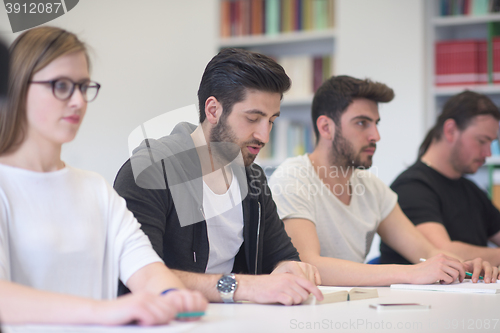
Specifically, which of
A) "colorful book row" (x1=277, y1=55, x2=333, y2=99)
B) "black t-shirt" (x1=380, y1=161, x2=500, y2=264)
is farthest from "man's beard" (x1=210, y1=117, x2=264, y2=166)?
"colorful book row" (x1=277, y1=55, x2=333, y2=99)

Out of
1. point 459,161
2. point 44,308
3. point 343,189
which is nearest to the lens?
point 44,308

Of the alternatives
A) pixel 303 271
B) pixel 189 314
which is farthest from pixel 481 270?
pixel 189 314

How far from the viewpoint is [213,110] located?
1.58 metres

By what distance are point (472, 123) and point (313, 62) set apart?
1.10 m

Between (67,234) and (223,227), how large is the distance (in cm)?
60

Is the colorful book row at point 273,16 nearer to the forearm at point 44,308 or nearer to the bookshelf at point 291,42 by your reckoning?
the bookshelf at point 291,42

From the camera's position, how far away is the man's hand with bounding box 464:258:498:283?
5.10ft

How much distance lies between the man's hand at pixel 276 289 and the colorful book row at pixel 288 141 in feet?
7.08

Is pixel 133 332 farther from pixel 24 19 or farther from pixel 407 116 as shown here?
pixel 407 116

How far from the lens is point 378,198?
2111 mm

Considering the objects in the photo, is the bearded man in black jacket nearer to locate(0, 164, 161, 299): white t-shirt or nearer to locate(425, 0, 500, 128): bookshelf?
locate(0, 164, 161, 299): white t-shirt

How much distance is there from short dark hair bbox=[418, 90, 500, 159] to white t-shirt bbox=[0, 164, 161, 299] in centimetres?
204

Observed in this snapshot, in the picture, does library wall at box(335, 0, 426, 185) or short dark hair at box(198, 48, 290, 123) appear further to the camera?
library wall at box(335, 0, 426, 185)

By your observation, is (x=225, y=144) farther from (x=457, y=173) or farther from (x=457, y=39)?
(x=457, y=39)
